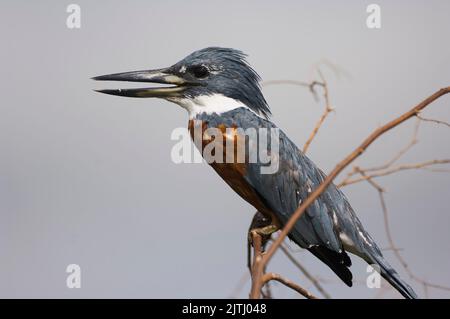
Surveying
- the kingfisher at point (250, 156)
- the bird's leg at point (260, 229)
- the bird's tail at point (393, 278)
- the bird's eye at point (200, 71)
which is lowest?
the bird's tail at point (393, 278)

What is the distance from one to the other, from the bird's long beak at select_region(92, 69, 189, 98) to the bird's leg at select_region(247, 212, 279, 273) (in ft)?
2.59

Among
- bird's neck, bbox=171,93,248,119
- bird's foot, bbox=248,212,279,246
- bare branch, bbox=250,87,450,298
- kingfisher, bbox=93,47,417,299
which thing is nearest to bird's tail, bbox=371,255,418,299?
kingfisher, bbox=93,47,417,299

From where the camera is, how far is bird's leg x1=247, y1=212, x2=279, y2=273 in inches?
125

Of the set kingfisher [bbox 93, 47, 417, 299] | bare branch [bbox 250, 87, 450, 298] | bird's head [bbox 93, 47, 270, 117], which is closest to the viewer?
bare branch [bbox 250, 87, 450, 298]

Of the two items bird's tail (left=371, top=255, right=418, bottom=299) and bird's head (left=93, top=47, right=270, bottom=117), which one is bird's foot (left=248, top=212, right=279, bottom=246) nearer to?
bird's tail (left=371, top=255, right=418, bottom=299)

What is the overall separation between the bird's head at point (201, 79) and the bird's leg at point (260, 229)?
2.04 ft

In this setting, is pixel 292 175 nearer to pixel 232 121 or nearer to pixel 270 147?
pixel 270 147

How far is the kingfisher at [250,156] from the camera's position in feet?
10.6

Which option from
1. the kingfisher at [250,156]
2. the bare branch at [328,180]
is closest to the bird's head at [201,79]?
the kingfisher at [250,156]

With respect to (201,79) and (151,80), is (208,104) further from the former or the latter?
(151,80)

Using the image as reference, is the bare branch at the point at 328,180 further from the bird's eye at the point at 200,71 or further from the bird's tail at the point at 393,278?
the bird's eye at the point at 200,71

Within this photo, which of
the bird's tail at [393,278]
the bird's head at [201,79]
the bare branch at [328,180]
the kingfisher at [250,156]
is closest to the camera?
the bare branch at [328,180]
